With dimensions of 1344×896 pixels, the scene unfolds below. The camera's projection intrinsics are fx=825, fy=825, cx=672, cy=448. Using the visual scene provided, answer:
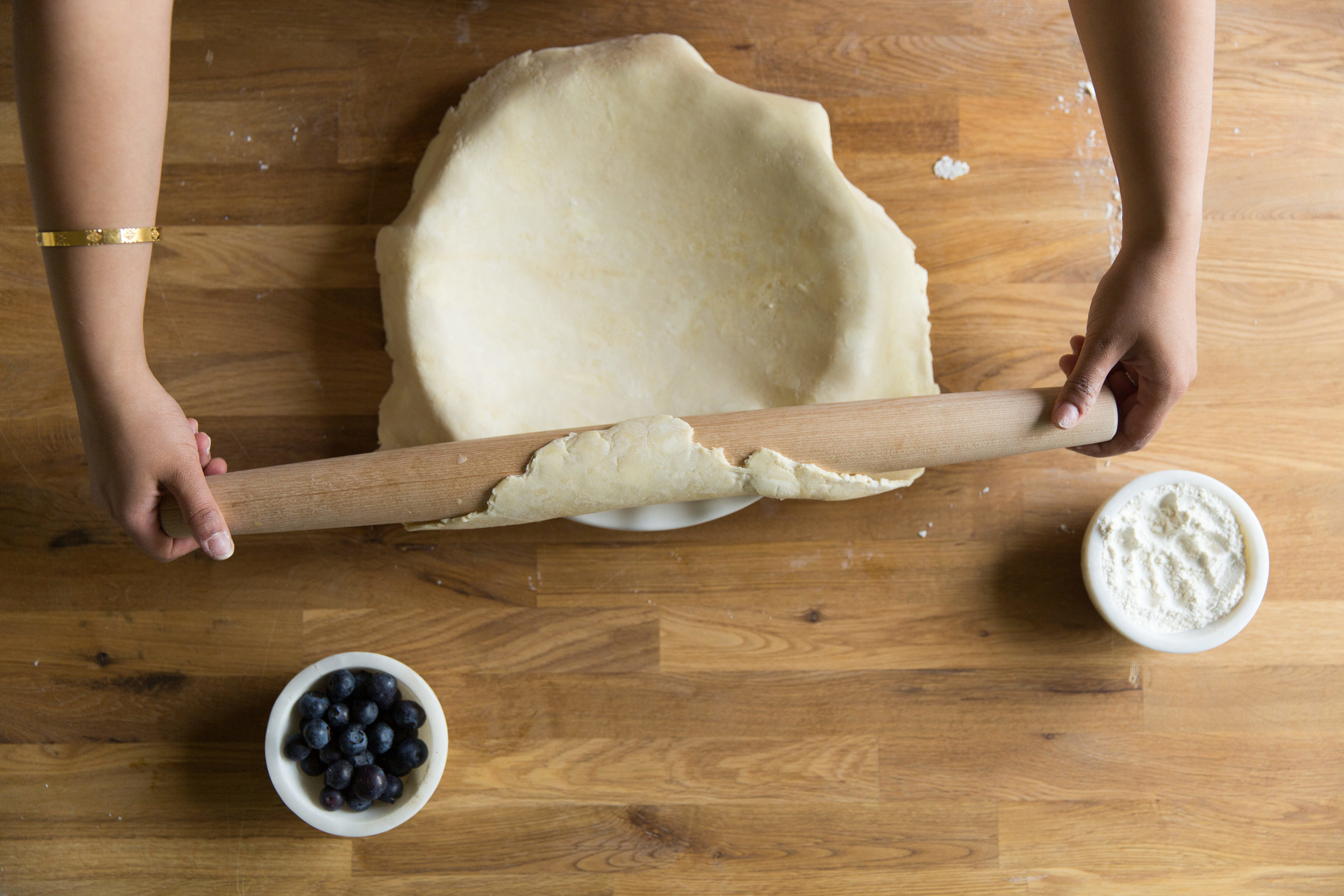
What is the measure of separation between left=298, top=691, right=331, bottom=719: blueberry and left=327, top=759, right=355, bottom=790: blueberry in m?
0.07

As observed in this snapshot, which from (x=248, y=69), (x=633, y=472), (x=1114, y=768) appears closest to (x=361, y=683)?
(x=633, y=472)

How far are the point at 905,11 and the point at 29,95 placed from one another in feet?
3.84

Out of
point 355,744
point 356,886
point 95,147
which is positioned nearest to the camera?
point 95,147

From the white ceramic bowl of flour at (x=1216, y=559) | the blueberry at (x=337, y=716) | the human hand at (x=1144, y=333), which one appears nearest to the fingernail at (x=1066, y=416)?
the human hand at (x=1144, y=333)

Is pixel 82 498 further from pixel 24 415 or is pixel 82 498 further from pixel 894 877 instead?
pixel 894 877

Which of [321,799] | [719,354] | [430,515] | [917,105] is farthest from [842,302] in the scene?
[321,799]

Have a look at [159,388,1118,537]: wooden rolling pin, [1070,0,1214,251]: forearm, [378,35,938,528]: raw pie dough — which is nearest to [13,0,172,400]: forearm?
[159,388,1118,537]: wooden rolling pin

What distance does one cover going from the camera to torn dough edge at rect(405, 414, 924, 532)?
40.1 inches

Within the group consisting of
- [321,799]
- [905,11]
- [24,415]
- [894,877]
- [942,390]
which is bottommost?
[894,877]

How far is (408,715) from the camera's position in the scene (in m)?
1.14

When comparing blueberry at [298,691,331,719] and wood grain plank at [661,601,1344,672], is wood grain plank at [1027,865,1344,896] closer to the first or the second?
wood grain plank at [661,601,1344,672]

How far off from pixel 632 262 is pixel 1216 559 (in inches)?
37.1

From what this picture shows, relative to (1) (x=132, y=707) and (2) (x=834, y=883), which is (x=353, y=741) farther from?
(2) (x=834, y=883)

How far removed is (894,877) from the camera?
124 centimetres
